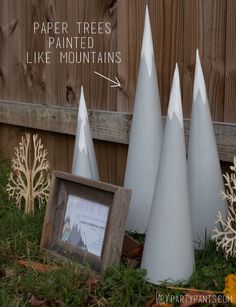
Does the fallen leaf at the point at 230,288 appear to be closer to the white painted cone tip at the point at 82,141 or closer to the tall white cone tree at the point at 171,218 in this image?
the tall white cone tree at the point at 171,218

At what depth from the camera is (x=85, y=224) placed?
2.39 m

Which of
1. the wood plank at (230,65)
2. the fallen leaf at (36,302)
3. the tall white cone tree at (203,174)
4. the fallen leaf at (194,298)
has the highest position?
the wood plank at (230,65)

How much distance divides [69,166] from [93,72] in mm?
732

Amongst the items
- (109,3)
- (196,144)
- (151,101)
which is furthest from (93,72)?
(196,144)

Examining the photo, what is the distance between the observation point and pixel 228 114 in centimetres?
261

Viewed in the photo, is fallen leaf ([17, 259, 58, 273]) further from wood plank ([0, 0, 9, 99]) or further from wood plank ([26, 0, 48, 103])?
wood plank ([0, 0, 9, 99])

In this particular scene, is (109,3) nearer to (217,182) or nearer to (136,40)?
(136,40)

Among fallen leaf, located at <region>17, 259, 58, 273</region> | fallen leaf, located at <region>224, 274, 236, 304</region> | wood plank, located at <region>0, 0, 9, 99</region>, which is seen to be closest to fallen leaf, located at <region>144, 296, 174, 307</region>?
fallen leaf, located at <region>224, 274, 236, 304</region>

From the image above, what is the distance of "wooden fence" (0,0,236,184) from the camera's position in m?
2.62

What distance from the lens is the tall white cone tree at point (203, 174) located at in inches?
93.4

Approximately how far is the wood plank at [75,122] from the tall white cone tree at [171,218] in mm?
557

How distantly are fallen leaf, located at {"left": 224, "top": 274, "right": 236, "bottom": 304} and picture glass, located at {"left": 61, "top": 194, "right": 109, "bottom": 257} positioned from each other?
1.87ft

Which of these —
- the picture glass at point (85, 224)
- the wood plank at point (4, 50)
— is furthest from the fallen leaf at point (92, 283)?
the wood plank at point (4, 50)

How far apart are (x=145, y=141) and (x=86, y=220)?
49cm
